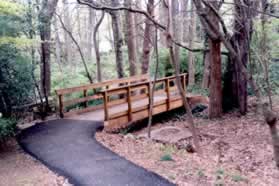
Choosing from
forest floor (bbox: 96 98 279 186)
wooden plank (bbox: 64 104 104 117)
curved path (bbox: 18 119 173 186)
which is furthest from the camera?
wooden plank (bbox: 64 104 104 117)

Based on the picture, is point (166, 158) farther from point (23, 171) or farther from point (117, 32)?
point (117, 32)

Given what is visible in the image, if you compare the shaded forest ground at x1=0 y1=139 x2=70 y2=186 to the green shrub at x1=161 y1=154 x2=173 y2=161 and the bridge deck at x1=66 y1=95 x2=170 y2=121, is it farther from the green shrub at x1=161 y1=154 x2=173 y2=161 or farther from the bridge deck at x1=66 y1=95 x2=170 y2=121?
Answer: the bridge deck at x1=66 y1=95 x2=170 y2=121

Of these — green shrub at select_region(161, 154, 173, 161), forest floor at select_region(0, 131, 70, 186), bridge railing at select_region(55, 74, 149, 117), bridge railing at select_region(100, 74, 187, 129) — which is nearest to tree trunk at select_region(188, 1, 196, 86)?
bridge railing at select_region(55, 74, 149, 117)

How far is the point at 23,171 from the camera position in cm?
554

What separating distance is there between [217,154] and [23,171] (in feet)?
14.0

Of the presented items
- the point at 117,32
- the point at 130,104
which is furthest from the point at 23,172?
the point at 117,32

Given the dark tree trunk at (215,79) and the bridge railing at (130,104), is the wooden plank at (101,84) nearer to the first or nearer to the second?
the bridge railing at (130,104)

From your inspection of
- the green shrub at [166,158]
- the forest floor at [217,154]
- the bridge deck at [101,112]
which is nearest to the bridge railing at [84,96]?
the bridge deck at [101,112]

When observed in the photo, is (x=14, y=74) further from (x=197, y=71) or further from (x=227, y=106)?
(x=197, y=71)

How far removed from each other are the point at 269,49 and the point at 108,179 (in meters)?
9.12

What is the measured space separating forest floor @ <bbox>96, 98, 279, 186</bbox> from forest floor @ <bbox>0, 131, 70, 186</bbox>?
1.52 m

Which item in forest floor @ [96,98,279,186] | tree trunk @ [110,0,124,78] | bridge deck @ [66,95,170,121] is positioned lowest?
forest floor @ [96,98,279,186]

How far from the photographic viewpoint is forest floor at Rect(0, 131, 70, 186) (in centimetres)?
498

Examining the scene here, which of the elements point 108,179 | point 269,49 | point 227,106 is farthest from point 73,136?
point 269,49
